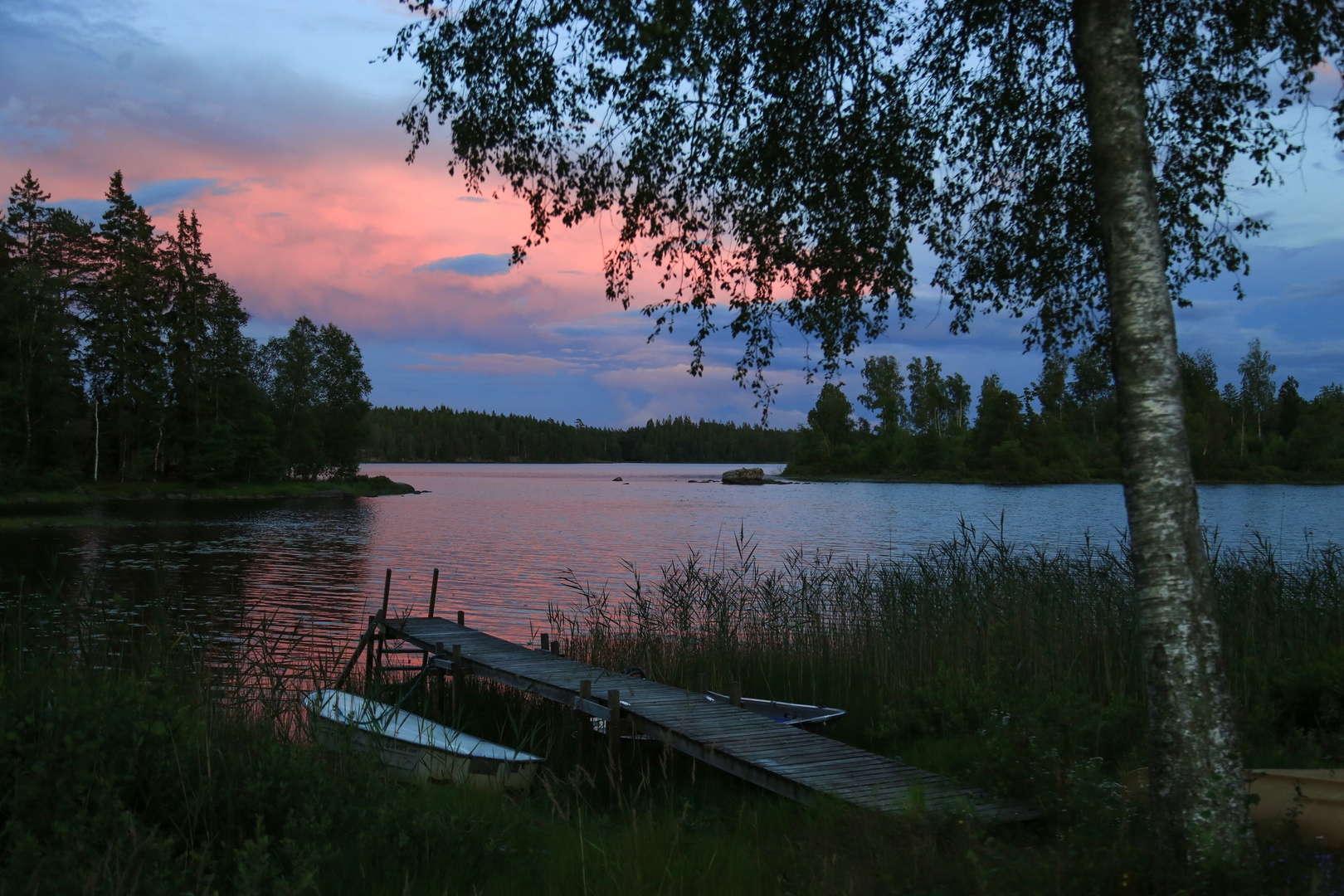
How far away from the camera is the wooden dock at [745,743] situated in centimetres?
545

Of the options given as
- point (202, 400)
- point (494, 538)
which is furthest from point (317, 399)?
point (494, 538)

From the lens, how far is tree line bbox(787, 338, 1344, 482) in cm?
8225

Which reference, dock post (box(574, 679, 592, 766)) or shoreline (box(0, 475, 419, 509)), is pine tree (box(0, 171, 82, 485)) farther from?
dock post (box(574, 679, 592, 766))

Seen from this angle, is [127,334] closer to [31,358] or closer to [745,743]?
[31,358]

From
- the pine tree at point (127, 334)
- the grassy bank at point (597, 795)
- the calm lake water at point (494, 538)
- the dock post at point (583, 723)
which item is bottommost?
the calm lake water at point (494, 538)

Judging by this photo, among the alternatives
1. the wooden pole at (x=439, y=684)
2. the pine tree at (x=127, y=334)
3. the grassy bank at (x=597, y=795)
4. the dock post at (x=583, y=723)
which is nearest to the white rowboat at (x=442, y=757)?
the grassy bank at (x=597, y=795)

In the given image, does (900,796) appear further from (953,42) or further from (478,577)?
(478,577)

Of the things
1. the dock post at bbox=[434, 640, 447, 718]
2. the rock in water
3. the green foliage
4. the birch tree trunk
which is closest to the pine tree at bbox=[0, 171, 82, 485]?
the green foliage

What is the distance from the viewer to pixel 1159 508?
3824 mm

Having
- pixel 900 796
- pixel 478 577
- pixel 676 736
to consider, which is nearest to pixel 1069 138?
pixel 900 796

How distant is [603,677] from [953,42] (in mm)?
6943

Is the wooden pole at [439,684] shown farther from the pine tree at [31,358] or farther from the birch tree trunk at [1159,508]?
the pine tree at [31,358]

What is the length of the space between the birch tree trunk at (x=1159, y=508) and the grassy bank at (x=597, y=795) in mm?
268

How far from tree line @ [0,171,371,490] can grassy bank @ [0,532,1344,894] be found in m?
49.9
